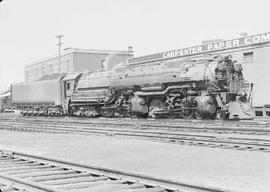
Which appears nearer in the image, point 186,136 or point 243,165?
point 243,165

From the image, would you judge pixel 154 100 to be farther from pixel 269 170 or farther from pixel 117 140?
pixel 269 170

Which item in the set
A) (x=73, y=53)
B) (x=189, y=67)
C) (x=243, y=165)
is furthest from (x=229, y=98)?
(x=73, y=53)

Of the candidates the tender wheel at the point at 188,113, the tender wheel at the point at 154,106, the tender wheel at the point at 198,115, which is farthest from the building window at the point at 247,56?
the tender wheel at the point at 198,115

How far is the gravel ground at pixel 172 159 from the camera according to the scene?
7659 mm

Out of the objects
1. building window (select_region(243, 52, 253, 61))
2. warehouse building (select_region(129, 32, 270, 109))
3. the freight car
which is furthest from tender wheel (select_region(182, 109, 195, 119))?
building window (select_region(243, 52, 253, 61))

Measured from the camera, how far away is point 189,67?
81.8ft

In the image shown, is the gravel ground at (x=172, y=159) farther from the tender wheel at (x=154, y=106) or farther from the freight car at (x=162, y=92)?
the tender wheel at (x=154, y=106)

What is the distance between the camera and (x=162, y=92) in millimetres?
25641

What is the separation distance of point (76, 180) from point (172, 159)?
353 cm

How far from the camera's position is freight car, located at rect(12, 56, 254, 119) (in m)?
23.6

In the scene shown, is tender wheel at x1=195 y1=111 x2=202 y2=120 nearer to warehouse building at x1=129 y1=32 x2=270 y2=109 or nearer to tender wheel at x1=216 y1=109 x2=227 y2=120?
tender wheel at x1=216 y1=109 x2=227 y2=120

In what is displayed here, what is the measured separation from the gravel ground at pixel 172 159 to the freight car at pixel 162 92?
9.40 m

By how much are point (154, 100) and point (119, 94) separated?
3.31 metres

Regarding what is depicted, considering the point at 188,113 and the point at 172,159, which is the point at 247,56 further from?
the point at 172,159
